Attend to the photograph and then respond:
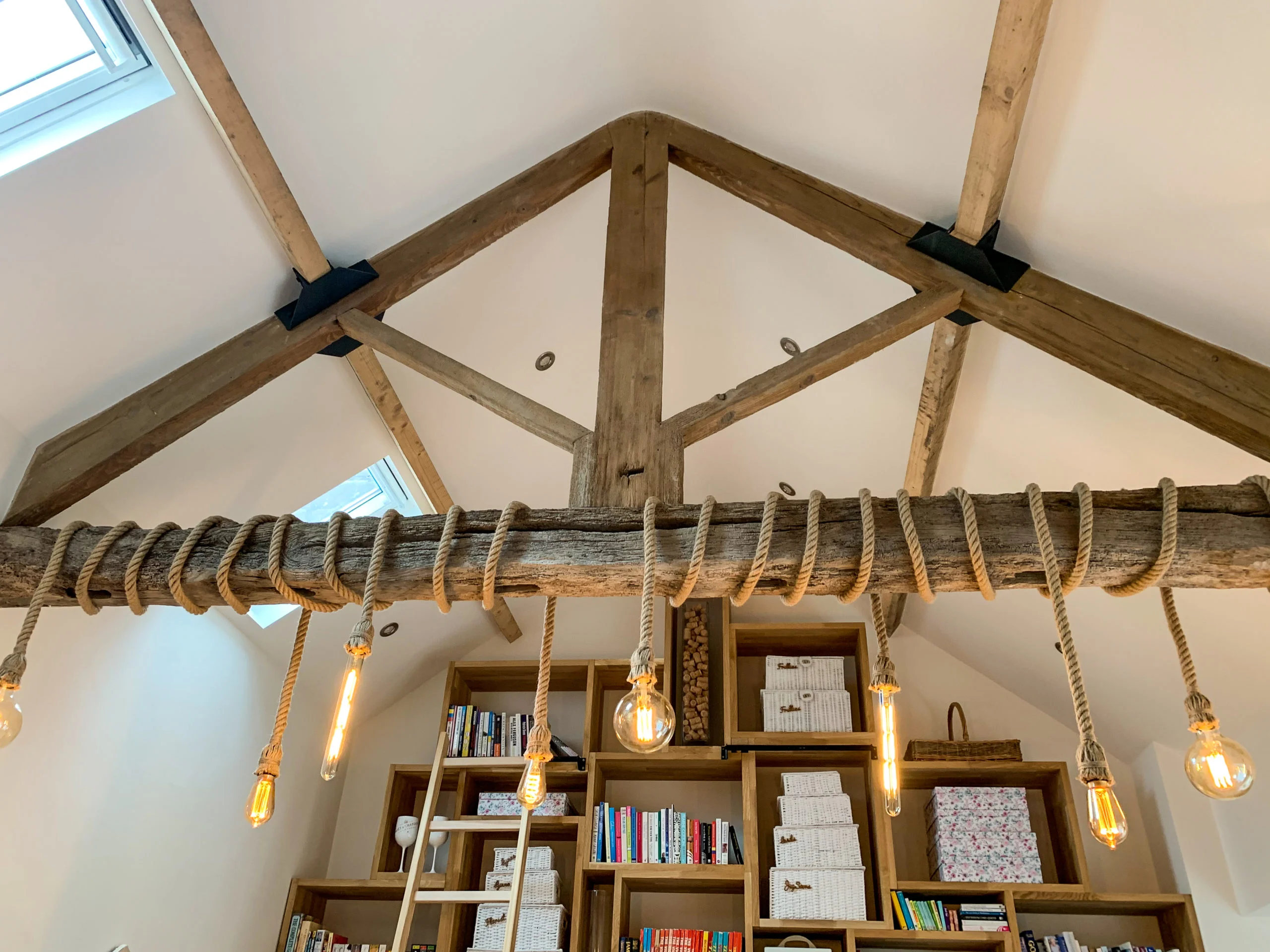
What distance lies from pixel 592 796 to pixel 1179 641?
311cm

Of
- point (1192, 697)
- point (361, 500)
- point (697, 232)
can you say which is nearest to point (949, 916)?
point (1192, 697)

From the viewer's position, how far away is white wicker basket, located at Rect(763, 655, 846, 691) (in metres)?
4.64

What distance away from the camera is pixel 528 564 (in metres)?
2.25

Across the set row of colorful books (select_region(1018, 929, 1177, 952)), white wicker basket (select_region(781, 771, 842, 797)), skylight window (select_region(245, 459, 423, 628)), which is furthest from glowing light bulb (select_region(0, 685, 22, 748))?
row of colorful books (select_region(1018, 929, 1177, 952))

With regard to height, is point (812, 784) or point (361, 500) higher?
point (361, 500)

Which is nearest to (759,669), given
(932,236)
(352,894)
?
(352,894)

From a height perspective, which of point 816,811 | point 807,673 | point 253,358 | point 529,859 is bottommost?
point 529,859

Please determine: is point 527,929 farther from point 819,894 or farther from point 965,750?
point 965,750

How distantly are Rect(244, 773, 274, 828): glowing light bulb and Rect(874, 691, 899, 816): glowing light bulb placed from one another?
1340 mm

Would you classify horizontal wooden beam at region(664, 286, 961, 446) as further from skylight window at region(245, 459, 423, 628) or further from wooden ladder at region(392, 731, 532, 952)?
wooden ladder at region(392, 731, 532, 952)

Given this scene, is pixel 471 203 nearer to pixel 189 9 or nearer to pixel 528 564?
pixel 189 9

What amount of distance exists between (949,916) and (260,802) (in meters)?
3.24

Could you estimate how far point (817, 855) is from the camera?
414 cm

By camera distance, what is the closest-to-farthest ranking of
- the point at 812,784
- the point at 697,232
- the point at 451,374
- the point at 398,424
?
the point at 451,374, the point at 697,232, the point at 398,424, the point at 812,784
